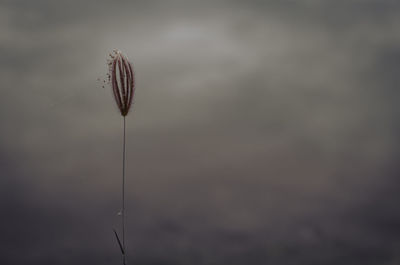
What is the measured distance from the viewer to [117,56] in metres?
33.2

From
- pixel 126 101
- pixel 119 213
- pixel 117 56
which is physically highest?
pixel 117 56

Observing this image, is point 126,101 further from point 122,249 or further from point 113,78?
point 122,249

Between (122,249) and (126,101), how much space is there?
8.58 meters

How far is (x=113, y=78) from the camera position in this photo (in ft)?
106

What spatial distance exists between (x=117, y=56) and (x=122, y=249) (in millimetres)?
11313

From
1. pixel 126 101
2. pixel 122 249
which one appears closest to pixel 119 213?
pixel 122 249

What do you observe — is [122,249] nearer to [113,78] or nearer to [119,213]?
[119,213]

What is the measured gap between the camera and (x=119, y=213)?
32.0 meters

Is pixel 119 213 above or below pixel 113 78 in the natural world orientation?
below

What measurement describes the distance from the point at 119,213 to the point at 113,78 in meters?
7.74

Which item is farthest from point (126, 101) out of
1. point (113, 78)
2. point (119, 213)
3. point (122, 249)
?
point (122, 249)

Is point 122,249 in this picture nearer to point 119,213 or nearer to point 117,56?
point 119,213

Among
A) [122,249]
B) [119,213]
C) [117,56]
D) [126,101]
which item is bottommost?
[122,249]

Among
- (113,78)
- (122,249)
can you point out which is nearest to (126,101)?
(113,78)
